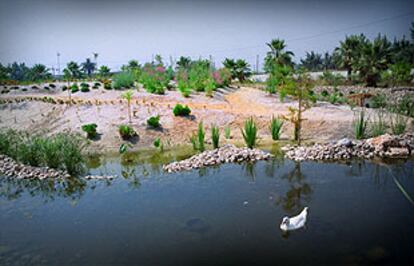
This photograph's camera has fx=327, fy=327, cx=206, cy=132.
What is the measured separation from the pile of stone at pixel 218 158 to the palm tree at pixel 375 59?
19.2 meters

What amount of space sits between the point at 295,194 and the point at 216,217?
1591mm

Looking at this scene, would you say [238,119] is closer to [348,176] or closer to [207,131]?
[207,131]

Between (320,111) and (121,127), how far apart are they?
7262 millimetres

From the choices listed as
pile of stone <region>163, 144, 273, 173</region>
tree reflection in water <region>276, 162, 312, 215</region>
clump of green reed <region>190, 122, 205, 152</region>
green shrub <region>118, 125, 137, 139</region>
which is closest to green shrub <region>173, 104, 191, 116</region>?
green shrub <region>118, 125, 137, 139</region>

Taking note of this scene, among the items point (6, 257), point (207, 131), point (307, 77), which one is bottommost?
point (6, 257)

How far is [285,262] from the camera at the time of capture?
362cm

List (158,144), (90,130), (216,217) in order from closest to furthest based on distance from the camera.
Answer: (216,217) < (158,144) < (90,130)

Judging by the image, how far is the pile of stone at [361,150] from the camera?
24.8 feet

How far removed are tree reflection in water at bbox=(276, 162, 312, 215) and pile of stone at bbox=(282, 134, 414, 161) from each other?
1.15 metres

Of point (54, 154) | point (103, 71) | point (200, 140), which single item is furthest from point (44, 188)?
point (103, 71)

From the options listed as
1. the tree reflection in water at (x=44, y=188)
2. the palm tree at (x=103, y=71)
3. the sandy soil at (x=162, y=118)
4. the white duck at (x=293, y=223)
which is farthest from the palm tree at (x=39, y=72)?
the white duck at (x=293, y=223)

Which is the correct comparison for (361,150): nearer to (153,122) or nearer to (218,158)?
(218,158)

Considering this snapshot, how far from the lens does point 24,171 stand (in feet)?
23.0

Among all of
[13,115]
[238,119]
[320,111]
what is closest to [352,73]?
[320,111]
